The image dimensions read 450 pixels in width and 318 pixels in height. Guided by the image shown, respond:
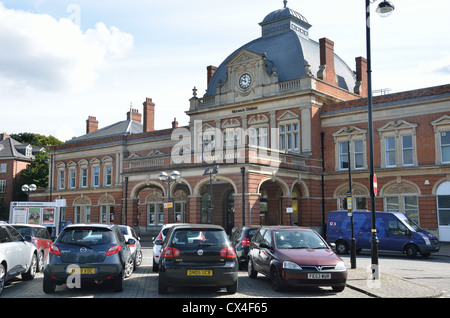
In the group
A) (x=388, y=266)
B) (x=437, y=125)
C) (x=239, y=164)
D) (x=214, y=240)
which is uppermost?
(x=437, y=125)

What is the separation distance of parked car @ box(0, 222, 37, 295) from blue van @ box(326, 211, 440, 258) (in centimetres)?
1706

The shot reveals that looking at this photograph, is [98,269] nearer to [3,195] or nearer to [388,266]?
[388,266]

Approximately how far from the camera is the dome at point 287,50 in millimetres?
41156

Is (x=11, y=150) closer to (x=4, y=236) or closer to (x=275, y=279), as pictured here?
(x=4, y=236)

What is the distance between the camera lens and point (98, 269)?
37.3 feet

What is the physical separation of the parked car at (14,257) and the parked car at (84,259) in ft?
3.55

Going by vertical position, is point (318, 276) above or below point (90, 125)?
below

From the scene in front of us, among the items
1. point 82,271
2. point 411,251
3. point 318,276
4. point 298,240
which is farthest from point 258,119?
point 82,271

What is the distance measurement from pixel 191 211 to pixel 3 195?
4874cm

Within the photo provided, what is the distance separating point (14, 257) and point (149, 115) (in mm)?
43657

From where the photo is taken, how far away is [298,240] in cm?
1346

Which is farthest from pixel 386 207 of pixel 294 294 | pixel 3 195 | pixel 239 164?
pixel 3 195

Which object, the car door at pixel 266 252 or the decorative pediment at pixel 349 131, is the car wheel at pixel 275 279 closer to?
the car door at pixel 266 252

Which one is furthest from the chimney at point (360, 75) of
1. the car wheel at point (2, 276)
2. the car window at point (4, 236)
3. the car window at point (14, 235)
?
the car wheel at point (2, 276)
